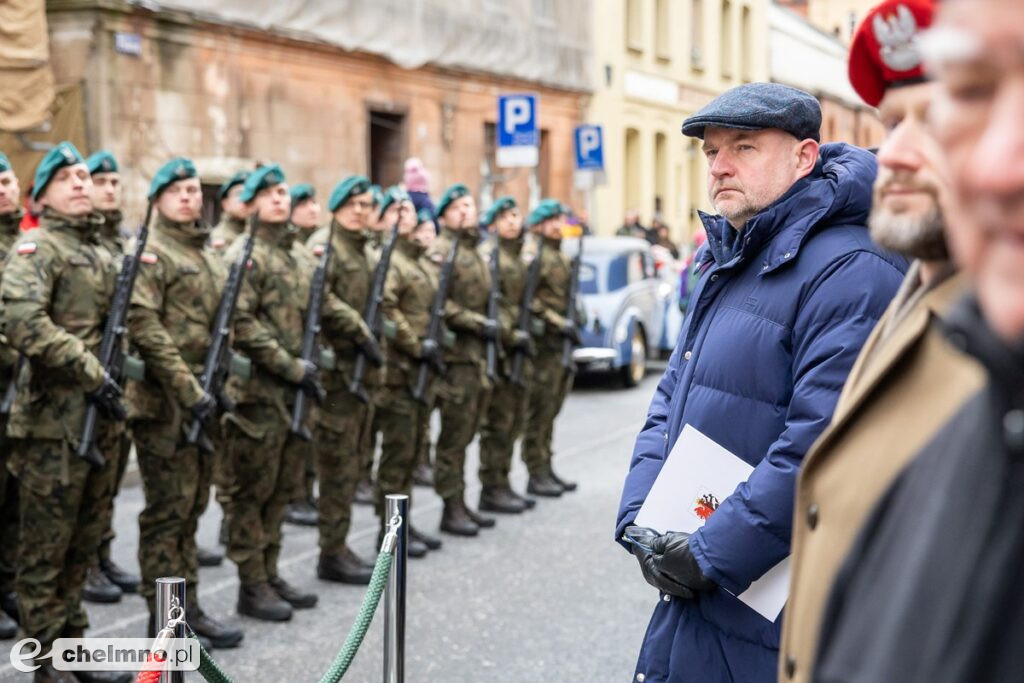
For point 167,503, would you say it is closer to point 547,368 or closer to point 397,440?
point 397,440

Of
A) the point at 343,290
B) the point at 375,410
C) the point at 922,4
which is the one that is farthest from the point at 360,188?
the point at 922,4

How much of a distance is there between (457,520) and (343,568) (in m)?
1.41

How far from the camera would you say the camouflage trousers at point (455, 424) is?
8.89m

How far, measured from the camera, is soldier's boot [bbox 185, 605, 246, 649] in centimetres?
624

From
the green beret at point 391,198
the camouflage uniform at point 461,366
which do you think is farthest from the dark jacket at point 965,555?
the green beret at point 391,198

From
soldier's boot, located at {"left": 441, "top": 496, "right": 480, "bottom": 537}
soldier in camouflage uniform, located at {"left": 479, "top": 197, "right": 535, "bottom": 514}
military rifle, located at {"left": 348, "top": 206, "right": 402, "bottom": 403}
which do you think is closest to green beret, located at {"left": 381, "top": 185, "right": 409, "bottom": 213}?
soldier in camouflage uniform, located at {"left": 479, "top": 197, "right": 535, "bottom": 514}

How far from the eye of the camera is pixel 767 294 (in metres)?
2.99

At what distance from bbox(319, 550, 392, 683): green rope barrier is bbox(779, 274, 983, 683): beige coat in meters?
2.03

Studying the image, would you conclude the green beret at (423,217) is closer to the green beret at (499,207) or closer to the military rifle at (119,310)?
the green beret at (499,207)

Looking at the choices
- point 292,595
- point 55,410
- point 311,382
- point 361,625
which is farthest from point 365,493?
point 361,625

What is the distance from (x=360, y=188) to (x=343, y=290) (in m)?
0.61

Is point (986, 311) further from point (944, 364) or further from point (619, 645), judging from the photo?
point (619, 645)

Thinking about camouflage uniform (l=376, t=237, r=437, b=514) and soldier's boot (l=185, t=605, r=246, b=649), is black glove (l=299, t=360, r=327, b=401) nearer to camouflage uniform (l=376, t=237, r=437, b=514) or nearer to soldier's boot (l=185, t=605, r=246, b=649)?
camouflage uniform (l=376, t=237, r=437, b=514)

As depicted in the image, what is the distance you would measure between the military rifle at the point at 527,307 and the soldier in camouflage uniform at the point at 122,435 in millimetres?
3418
